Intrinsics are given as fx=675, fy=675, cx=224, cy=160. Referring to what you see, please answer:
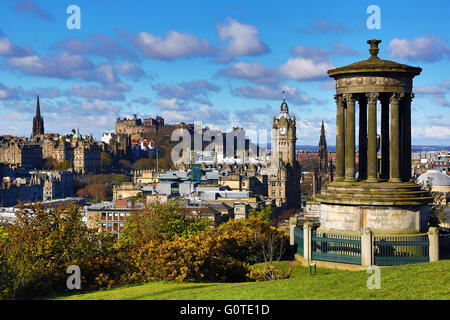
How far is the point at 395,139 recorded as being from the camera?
33250mm

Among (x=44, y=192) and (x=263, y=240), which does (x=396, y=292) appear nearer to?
(x=263, y=240)

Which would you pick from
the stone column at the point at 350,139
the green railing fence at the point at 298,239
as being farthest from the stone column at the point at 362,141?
the green railing fence at the point at 298,239

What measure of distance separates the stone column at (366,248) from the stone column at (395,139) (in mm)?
3753

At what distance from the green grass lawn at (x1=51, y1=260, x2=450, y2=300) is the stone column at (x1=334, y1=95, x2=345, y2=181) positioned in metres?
8.63

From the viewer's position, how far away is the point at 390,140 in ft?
112

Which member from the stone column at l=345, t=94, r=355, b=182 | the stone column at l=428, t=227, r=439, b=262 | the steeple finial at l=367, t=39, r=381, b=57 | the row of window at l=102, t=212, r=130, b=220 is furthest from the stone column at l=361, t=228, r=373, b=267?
the row of window at l=102, t=212, r=130, b=220

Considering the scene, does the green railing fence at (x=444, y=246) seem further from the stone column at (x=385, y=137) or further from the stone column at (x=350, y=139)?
the stone column at (x=350, y=139)

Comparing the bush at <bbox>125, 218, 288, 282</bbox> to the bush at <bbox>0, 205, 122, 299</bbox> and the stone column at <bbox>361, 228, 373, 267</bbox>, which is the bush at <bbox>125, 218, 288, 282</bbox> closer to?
the bush at <bbox>0, 205, 122, 299</bbox>

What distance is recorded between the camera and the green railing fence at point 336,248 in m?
31.2

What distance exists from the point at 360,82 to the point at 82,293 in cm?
1658

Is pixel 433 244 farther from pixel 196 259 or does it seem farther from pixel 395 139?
pixel 196 259

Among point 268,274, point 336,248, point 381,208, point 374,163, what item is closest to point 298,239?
point 336,248

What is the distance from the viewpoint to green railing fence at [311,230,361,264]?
31.2 meters

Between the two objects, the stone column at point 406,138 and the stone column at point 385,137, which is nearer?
the stone column at point 406,138
